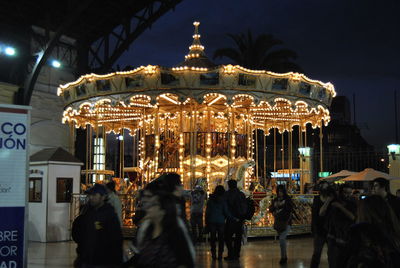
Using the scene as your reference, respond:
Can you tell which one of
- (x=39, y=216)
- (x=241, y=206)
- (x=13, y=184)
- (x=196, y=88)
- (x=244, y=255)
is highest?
(x=196, y=88)

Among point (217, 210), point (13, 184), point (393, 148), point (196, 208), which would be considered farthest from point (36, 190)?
point (393, 148)

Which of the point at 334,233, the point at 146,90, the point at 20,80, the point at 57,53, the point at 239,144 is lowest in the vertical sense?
the point at 334,233

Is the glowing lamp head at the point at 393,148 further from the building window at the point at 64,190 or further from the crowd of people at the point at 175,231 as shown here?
the crowd of people at the point at 175,231

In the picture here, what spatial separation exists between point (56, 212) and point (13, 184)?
27.0 feet

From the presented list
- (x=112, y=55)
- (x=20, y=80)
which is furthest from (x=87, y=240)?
(x=112, y=55)

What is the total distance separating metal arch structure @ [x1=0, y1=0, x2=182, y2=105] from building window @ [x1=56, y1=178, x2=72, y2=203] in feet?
28.9

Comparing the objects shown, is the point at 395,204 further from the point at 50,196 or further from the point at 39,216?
the point at 39,216

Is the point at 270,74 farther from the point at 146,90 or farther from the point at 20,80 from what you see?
the point at 20,80

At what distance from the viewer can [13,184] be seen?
A: 6.90m

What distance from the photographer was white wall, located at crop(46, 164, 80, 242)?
1473 centimetres

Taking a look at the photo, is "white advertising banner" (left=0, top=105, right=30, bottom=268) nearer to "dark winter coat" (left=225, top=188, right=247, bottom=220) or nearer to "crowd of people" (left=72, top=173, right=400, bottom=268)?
"crowd of people" (left=72, top=173, right=400, bottom=268)

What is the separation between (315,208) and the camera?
26.7ft

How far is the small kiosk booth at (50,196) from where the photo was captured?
14.7 m

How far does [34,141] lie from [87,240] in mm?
21791
